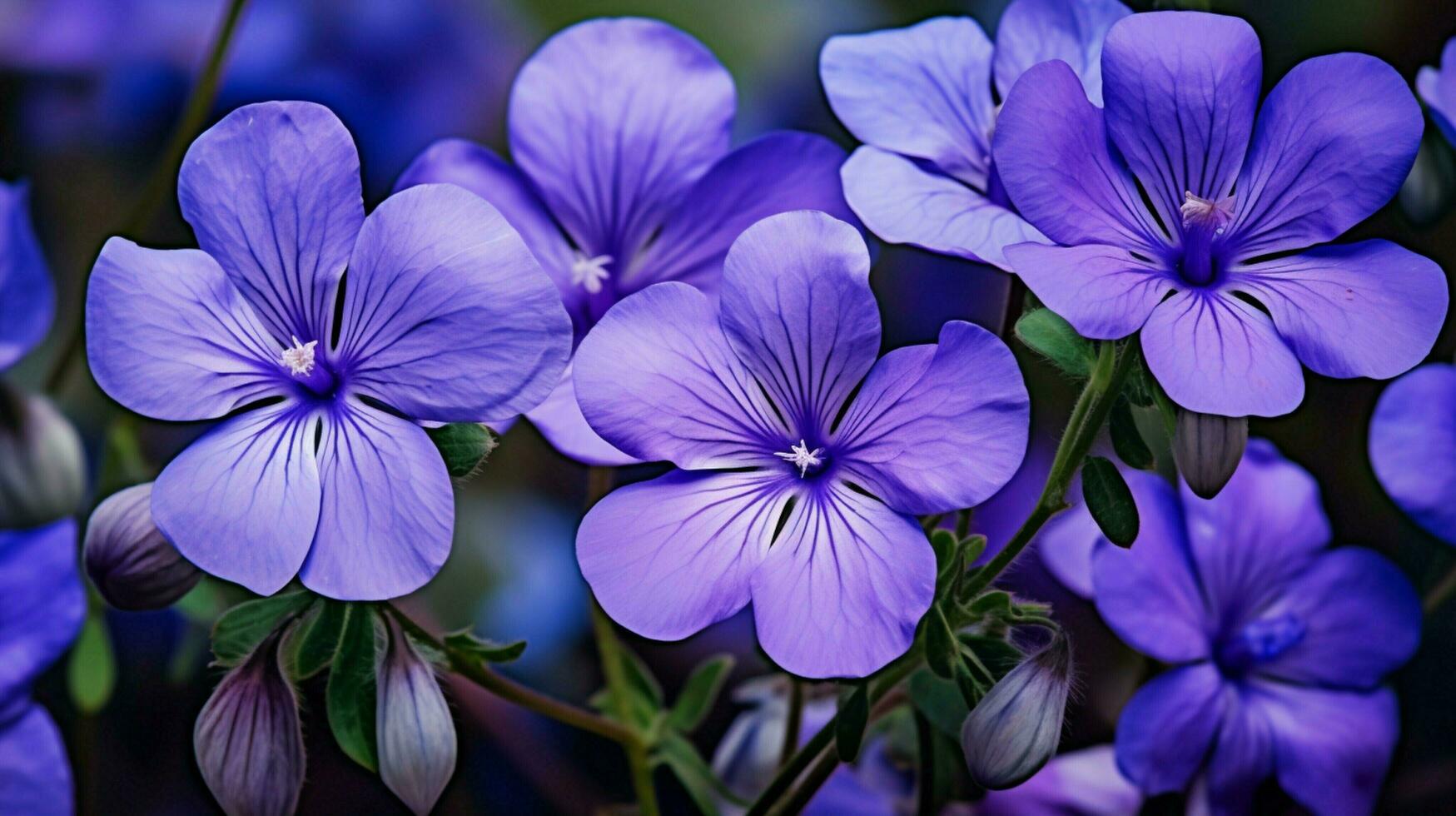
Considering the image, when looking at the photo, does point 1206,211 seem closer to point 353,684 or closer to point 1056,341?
point 1056,341

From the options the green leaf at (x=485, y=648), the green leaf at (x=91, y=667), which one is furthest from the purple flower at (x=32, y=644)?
the green leaf at (x=485, y=648)

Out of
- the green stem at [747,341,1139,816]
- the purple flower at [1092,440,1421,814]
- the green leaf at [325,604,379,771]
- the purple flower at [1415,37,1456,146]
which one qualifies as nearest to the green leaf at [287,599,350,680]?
the green leaf at [325,604,379,771]

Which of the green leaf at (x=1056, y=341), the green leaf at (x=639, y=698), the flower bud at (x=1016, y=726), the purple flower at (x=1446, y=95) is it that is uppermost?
the purple flower at (x=1446, y=95)

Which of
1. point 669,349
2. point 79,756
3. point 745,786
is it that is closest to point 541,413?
point 669,349

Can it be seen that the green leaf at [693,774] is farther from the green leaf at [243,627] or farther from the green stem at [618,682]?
the green leaf at [243,627]

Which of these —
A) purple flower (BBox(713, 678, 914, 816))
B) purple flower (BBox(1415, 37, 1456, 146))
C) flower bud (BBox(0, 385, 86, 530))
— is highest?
purple flower (BBox(1415, 37, 1456, 146))

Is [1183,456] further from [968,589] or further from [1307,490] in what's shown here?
[1307,490]

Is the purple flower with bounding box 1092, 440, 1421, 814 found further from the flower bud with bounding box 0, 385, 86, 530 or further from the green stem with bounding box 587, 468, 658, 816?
the flower bud with bounding box 0, 385, 86, 530
